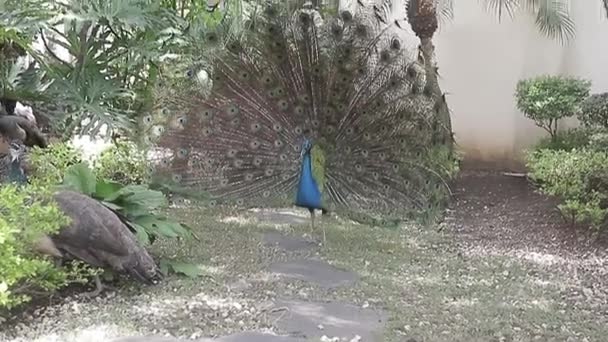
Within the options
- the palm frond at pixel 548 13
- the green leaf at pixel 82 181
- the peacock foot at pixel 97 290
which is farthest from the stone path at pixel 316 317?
the palm frond at pixel 548 13

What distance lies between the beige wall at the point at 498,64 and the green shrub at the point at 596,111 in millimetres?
1750

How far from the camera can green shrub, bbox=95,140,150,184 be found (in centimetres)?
890

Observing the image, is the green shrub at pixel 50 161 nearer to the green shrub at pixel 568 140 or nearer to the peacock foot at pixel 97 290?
the peacock foot at pixel 97 290

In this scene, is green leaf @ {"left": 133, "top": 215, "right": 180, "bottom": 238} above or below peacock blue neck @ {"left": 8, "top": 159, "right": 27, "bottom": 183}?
below

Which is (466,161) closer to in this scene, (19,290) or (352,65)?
(352,65)

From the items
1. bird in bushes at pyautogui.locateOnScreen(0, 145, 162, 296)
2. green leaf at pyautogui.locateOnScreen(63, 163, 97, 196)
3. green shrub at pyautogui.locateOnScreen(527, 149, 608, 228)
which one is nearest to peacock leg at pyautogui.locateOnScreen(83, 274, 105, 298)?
bird in bushes at pyautogui.locateOnScreen(0, 145, 162, 296)

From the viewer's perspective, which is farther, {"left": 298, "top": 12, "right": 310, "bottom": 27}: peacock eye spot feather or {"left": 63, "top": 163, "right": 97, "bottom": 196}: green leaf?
{"left": 298, "top": 12, "right": 310, "bottom": 27}: peacock eye spot feather

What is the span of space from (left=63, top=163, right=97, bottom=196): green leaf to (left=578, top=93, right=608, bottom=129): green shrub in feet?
17.3

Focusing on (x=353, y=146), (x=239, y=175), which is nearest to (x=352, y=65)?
(x=353, y=146)

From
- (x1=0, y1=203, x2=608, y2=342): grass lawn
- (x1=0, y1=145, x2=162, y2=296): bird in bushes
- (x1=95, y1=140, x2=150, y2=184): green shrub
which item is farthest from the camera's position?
(x1=95, y1=140, x2=150, y2=184): green shrub

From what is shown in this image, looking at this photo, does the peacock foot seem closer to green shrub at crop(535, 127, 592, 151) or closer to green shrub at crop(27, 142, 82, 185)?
green shrub at crop(27, 142, 82, 185)

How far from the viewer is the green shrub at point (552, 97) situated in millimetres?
9258

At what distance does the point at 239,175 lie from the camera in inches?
272

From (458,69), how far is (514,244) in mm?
4067
